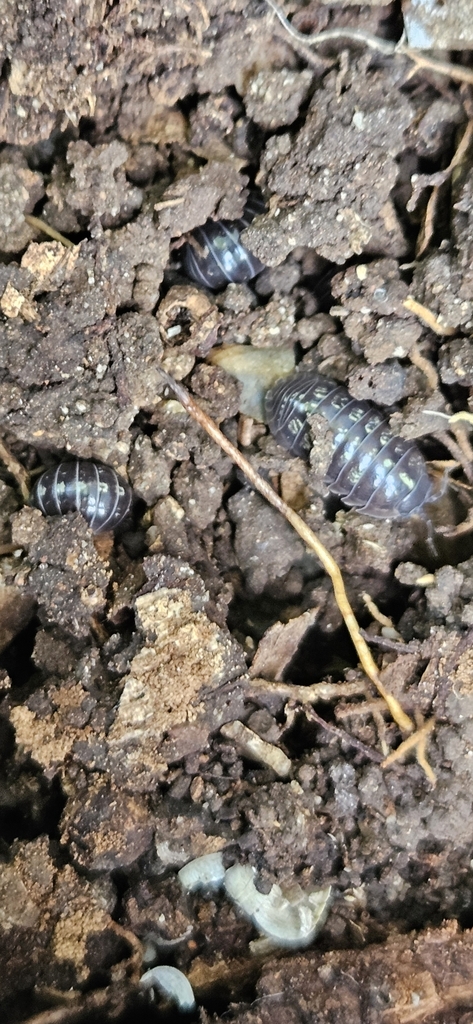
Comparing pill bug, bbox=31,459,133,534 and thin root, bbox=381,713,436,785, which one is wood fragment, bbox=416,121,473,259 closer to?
pill bug, bbox=31,459,133,534

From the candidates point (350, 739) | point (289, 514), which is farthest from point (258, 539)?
point (350, 739)

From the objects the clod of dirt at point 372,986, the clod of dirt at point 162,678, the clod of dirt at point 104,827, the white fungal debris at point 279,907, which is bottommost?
the clod of dirt at point 372,986

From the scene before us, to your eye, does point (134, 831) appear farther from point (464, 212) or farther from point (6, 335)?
point (464, 212)

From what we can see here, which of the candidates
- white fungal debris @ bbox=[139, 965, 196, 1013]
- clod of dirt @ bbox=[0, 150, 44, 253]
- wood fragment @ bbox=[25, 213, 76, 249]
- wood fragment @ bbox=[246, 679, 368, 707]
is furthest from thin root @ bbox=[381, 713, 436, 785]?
clod of dirt @ bbox=[0, 150, 44, 253]

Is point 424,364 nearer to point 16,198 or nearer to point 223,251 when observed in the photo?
Result: point 223,251

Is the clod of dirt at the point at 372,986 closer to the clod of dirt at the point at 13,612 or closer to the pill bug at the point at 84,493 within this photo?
the clod of dirt at the point at 13,612

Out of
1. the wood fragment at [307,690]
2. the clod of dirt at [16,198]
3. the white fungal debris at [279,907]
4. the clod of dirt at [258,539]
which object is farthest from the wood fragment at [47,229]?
the white fungal debris at [279,907]

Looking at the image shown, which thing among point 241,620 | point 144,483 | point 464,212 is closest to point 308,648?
point 241,620
